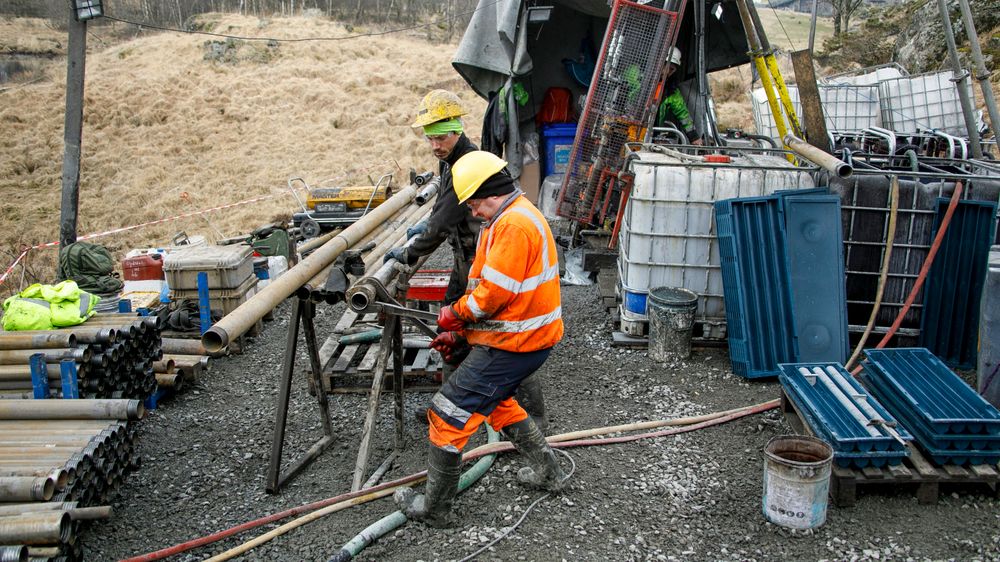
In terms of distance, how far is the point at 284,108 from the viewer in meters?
22.7

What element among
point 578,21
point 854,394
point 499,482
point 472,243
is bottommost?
point 499,482

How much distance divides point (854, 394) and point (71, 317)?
552cm

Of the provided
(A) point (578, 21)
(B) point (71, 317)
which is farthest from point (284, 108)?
(B) point (71, 317)

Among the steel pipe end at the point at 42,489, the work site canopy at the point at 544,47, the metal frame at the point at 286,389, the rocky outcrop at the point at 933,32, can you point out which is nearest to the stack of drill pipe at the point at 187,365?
the metal frame at the point at 286,389

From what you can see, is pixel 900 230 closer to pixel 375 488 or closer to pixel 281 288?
pixel 375 488

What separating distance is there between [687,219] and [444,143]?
2.62m

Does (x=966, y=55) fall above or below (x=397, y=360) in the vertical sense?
above

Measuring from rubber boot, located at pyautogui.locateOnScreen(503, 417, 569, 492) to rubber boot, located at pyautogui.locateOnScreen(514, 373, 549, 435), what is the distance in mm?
531

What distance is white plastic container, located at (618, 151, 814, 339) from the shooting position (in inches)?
245

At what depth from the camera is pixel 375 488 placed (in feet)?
14.0

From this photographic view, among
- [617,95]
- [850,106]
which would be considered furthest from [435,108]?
[850,106]

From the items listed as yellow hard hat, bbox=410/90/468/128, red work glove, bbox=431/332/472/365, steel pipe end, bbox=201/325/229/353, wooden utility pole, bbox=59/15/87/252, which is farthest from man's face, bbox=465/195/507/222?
wooden utility pole, bbox=59/15/87/252

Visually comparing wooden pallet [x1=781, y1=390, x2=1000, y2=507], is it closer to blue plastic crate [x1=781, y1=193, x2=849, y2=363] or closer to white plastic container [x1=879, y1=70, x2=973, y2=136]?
blue plastic crate [x1=781, y1=193, x2=849, y2=363]

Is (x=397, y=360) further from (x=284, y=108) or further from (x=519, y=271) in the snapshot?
(x=284, y=108)
